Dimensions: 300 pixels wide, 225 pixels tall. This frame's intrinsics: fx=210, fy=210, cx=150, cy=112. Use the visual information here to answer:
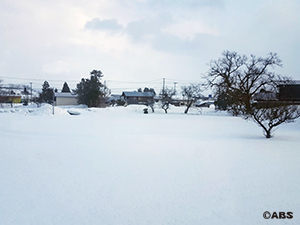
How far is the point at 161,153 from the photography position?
25.0ft

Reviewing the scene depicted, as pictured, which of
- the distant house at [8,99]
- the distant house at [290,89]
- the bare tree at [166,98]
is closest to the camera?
the distant house at [290,89]

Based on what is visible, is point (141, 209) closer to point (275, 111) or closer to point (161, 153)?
point (161, 153)

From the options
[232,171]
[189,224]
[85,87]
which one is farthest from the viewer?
[85,87]

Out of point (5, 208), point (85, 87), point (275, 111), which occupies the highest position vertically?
point (85, 87)

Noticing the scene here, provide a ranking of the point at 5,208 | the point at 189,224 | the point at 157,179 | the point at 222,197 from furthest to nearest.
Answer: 1. the point at 157,179
2. the point at 222,197
3. the point at 5,208
4. the point at 189,224

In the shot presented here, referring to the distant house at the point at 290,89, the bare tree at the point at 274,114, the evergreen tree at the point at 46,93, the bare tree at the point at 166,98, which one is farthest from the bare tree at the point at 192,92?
the evergreen tree at the point at 46,93

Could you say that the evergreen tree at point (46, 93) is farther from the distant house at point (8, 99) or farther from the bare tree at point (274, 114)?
the bare tree at point (274, 114)

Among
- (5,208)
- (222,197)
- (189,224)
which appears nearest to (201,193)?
(222,197)

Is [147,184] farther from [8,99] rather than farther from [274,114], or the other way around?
[8,99]

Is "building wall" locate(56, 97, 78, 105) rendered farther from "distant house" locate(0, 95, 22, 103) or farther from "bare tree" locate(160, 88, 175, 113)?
"bare tree" locate(160, 88, 175, 113)

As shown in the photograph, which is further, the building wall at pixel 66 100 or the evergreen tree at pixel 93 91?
the building wall at pixel 66 100

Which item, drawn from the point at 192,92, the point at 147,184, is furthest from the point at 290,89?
the point at 147,184

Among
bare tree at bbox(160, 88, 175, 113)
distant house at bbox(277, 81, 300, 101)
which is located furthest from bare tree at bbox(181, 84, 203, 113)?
distant house at bbox(277, 81, 300, 101)

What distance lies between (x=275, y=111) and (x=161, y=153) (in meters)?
6.54
